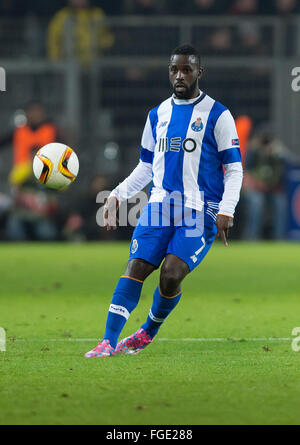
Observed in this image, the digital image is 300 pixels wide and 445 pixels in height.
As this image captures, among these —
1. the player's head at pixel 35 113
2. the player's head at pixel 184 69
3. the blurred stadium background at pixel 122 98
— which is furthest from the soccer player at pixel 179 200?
the blurred stadium background at pixel 122 98

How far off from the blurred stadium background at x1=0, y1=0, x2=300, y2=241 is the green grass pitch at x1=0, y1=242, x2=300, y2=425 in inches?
187

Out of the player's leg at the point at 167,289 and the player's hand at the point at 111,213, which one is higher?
the player's hand at the point at 111,213

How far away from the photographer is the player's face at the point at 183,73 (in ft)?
20.2

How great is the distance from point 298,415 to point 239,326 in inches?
128

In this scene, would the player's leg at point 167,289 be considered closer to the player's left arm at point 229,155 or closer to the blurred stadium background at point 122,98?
the player's left arm at point 229,155

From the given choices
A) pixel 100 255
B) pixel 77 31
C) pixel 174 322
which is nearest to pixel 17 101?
pixel 77 31

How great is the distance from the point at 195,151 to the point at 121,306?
1104mm

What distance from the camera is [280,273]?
12172mm

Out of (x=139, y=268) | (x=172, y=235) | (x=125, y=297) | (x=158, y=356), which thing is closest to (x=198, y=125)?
(x=172, y=235)

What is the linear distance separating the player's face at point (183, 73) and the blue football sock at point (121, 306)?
1275mm

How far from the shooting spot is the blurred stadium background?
55.3ft

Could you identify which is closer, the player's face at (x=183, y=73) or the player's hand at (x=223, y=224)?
the player's hand at (x=223, y=224)

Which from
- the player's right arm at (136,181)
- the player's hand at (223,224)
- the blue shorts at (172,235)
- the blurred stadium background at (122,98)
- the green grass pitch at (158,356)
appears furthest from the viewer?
the blurred stadium background at (122,98)

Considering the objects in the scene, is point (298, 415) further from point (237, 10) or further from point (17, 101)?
point (237, 10)
